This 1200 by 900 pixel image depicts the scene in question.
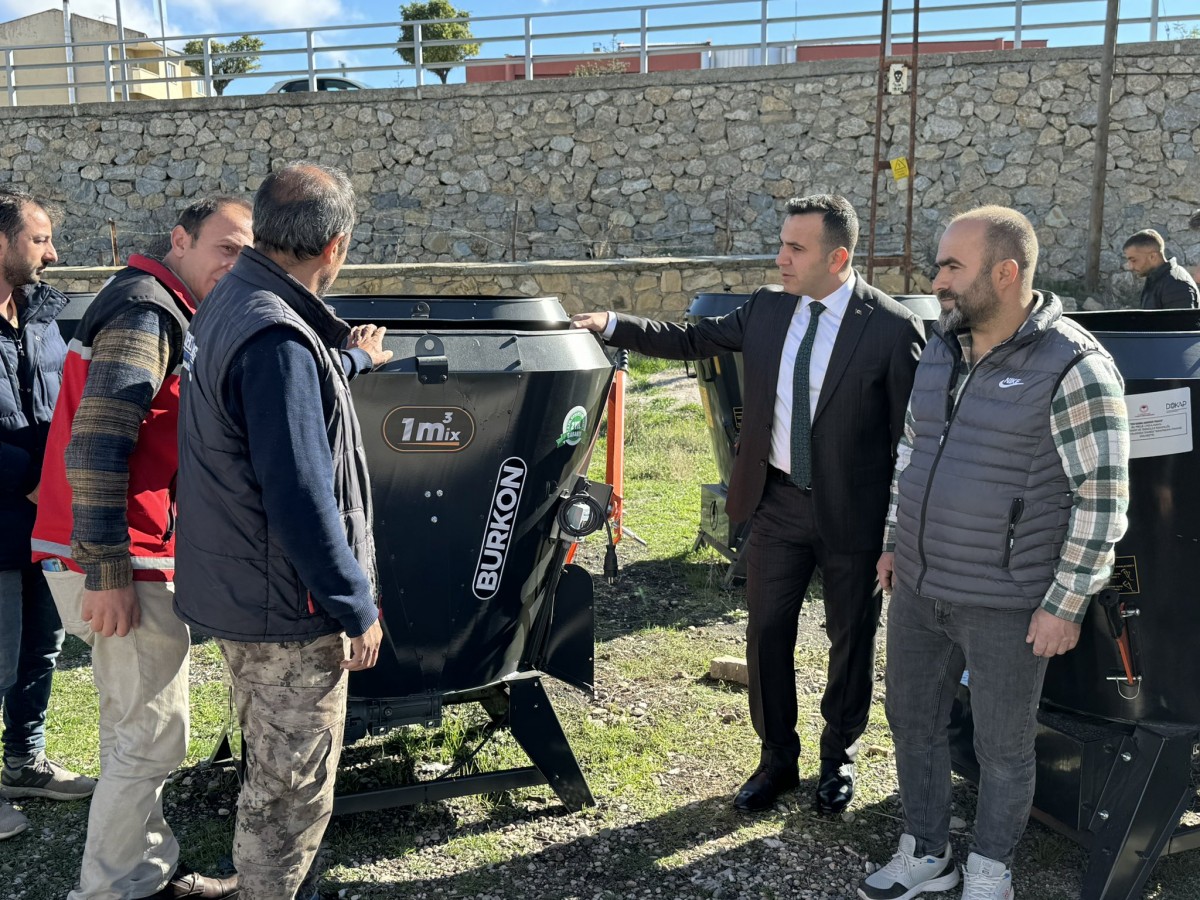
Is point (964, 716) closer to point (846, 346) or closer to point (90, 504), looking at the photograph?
point (846, 346)

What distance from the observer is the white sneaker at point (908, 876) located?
9.57ft

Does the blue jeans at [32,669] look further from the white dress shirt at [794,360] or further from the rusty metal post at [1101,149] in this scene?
the rusty metal post at [1101,149]

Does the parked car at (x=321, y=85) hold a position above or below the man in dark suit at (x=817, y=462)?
above

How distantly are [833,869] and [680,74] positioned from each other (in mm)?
15738

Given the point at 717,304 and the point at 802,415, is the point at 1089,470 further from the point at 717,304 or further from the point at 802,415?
the point at 717,304

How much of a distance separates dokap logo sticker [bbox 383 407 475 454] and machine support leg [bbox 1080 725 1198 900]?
1950 mm

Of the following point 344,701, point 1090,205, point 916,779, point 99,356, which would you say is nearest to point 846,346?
point 916,779

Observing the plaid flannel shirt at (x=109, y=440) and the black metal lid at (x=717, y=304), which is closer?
the plaid flannel shirt at (x=109, y=440)

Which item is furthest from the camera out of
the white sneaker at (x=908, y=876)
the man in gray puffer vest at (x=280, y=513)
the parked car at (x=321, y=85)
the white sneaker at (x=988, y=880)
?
the parked car at (x=321, y=85)

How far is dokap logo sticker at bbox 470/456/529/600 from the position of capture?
9.77 ft

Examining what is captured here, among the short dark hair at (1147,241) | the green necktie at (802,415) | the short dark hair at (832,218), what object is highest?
the short dark hair at (832,218)

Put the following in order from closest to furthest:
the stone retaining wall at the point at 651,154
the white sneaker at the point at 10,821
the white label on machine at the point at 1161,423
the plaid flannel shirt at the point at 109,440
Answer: the plaid flannel shirt at the point at 109,440 < the white label on machine at the point at 1161,423 < the white sneaker at the point at 10,821 < the stone retaining wall at the point at 651,154

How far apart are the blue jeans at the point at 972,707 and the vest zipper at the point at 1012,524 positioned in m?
0.15

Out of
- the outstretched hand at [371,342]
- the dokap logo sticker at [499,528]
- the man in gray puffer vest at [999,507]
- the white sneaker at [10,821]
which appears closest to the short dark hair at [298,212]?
the outstretched hand at [371,342]
